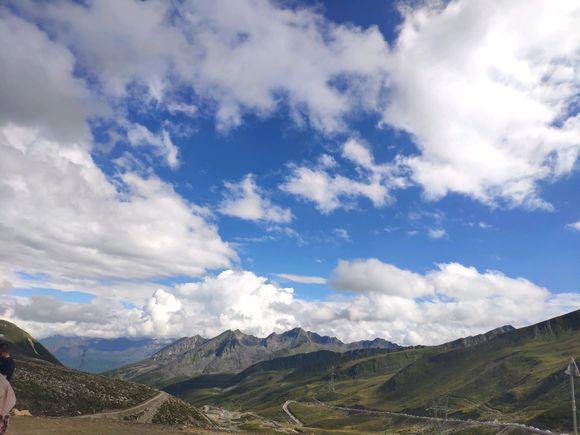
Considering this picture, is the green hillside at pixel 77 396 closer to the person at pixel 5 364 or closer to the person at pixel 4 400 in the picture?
the person at pixel 5 364

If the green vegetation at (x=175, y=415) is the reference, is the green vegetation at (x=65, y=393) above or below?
Answer: above

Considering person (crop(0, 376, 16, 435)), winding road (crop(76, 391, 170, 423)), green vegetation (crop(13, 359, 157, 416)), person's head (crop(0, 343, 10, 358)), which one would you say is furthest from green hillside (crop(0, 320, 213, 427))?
person (crop(0, 376, 16, 435))

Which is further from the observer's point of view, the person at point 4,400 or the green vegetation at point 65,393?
the green vegetation at point 65,393

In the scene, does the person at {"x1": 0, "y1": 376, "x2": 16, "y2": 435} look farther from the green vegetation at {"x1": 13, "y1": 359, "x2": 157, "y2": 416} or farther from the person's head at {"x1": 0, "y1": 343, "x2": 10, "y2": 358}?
the green vegetation at {"x1": 13, "y1": 359, "x2": 157, "y2": 416}

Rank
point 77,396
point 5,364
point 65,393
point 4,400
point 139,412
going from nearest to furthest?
point 4,400 → point 5,364 → point 65,393 → point 77,396 → point 139,412

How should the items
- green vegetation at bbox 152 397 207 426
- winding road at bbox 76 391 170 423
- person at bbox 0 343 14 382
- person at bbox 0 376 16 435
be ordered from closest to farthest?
person at bbox 0 376 16 435 → person at bbox 0 343 14 382 → winding road at bbox 76 391 170 423 → green vegetation at bbox 152 397 207 426

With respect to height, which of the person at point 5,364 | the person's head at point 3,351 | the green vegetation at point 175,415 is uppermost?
the person's head at point 3,351

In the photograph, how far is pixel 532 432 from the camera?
163 meters

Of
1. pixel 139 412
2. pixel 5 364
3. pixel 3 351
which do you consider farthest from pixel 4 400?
pixel 139 412

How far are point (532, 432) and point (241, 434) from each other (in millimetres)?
143459

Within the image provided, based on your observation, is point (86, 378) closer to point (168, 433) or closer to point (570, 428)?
point (168, 433)

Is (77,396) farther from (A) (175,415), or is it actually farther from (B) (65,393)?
(A) (175,415)

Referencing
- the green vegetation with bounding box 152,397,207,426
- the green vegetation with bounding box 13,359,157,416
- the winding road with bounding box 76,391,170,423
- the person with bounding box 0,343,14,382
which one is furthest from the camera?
the green vegetation with bounding box 152,397,207,426

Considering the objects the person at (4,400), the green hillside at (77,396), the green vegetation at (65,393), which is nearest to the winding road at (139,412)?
the green hillside at (77,396)
